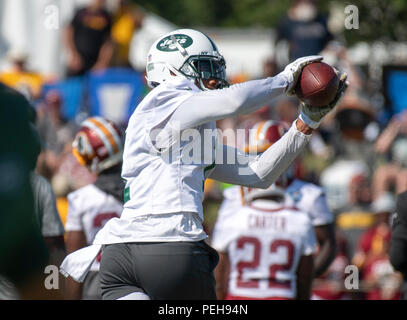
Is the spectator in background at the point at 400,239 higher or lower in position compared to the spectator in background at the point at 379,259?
higher

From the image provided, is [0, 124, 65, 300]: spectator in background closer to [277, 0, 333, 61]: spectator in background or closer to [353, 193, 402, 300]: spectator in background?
[353, 193, 402, 300]: spectator in background

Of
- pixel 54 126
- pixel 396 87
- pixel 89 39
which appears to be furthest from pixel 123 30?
pixel 396 87

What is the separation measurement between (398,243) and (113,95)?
6701 mm

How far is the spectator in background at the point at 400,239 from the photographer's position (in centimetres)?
542

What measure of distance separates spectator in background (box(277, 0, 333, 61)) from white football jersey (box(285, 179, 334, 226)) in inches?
209

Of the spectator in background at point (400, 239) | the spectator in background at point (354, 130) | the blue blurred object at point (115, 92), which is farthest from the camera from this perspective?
the spectator in background at point (354, 130)

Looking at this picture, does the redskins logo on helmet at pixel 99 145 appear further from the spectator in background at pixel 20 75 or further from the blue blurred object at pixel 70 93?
the spectator in background at pixel 20 75

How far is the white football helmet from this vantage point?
4.64 metres

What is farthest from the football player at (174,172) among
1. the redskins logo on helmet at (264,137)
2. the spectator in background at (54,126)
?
the spectator in background at (54,126)

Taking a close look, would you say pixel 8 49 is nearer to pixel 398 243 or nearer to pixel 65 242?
pixel 65 242

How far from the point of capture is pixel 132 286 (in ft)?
14.3

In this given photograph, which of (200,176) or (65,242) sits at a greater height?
(200,176)
